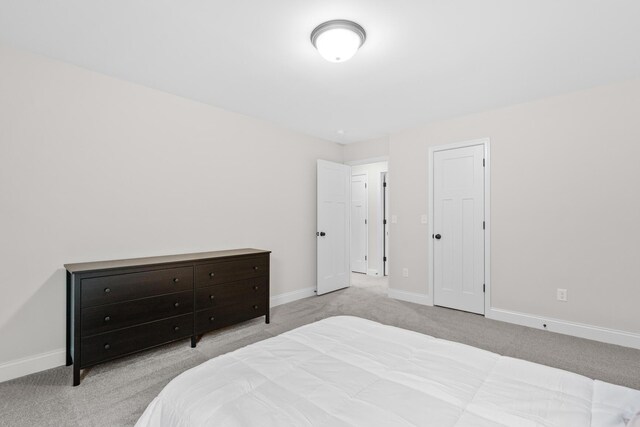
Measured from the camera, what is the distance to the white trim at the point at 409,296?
4194 mm

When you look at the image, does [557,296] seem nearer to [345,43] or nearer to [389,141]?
[389,141]

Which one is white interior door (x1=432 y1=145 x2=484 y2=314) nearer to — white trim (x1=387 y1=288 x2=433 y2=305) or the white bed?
white trim (x1=387 y1=288 x2=433 y2=305)

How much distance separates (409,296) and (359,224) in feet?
7.84

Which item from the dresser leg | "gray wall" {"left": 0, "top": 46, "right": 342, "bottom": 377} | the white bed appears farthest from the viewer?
"gray wall" {"left": 0, "top": 46, "right": 342, "bottom": 377}

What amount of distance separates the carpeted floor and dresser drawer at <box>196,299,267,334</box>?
13 cm

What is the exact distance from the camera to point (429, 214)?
13.7 feet

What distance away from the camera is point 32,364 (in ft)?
7.72

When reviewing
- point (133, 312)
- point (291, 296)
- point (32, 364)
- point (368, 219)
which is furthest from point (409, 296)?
point (32, 364)

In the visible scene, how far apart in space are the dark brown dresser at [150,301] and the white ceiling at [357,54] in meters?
1.68

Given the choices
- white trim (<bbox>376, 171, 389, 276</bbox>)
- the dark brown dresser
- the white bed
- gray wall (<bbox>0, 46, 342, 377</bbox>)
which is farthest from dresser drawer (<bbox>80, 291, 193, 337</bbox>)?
white trim (<bbox>376, 171, 389, 276</bbox>)

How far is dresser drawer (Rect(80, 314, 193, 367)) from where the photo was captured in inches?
89.0

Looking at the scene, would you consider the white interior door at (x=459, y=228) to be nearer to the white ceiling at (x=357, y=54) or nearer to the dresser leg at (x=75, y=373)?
the white ceiling at (x=357, y=54)

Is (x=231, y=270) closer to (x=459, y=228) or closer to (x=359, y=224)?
(x=459, y=228)

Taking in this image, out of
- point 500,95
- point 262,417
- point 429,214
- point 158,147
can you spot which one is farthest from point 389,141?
point 262,417
